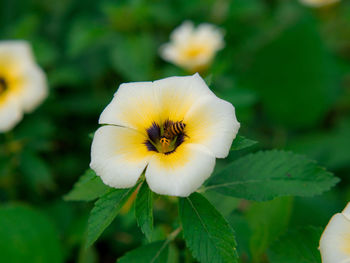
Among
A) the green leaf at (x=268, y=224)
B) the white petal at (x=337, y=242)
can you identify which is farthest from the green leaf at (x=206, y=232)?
the green leaf at (x=268, y=224)

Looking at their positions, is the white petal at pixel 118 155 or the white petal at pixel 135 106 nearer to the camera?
the white petal at pixel 118 155

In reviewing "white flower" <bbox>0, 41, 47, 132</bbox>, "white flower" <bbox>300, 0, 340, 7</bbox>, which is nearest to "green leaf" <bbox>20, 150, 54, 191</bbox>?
"white flower" <bbox>0, 41, 47, 132</bbox>

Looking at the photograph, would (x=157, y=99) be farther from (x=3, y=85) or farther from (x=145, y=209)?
(x=3, y=85)

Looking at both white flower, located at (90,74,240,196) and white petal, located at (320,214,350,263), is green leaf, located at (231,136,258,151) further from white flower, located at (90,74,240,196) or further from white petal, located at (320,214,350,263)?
white petal, located at (320,214,350,263)

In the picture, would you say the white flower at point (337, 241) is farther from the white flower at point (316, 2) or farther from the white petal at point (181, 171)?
the white flower at point (316, 2)

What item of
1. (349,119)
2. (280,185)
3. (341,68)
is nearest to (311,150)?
(349,119)

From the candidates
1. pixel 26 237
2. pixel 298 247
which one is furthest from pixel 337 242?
pixel 26 237
